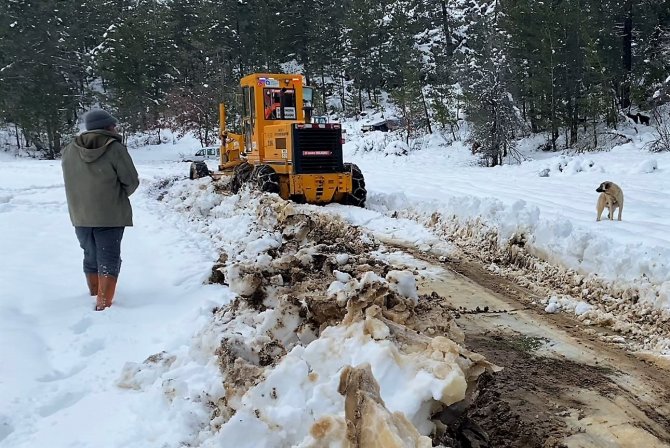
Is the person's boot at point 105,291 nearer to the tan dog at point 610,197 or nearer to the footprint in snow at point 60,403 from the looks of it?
the footprint in snow at point 60,403

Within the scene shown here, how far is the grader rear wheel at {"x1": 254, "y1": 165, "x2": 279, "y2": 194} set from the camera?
35.9ft

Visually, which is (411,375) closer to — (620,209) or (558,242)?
(558,242)

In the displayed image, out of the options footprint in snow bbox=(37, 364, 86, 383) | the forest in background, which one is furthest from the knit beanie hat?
the forest in background

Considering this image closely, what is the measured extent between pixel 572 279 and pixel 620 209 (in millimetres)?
2572

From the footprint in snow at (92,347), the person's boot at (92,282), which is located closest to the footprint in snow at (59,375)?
the footprint in snow at (92,347)

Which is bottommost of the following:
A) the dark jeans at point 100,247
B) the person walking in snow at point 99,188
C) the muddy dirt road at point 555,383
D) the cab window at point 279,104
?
the muddy dirt road at point 555,383

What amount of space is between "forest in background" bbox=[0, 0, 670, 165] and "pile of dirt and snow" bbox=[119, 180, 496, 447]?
20.4 metres

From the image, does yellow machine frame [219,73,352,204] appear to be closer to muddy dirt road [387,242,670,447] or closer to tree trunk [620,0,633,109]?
muddy dirt road [387,242,670,447]

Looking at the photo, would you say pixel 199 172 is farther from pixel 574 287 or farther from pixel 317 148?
pixel 574 287

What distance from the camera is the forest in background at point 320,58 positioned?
23453 mm

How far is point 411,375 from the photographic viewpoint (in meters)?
2.61

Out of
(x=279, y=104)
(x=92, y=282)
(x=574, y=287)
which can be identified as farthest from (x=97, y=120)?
(x=279, y=104)

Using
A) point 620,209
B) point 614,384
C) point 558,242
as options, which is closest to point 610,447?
point 614,384

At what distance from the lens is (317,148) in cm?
1140
